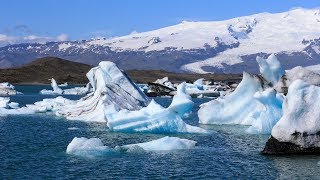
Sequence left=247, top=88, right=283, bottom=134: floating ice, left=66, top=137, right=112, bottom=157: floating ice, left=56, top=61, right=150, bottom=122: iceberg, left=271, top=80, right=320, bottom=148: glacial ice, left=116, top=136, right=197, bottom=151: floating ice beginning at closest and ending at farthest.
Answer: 1. left=271, top=80, right=320, bottom=148: glacial ice
2. left=66, top=137, right=112, bottom=157: floating ice
3. left=116, top=136, right=197, bottom=151: floating ice
4. left=247, top=88, right=283, bottom=134: floating ice
5. left=56, top=61, right=150, bottom=122: iceberg

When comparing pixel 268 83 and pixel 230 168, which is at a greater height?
pixel 268 83

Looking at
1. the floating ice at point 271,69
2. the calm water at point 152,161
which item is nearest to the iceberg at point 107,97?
the floating ice at point 271,69

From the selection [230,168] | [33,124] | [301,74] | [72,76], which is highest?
[72,76]

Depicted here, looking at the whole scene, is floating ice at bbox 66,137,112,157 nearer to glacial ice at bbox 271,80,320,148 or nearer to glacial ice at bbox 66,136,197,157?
glacial ice at bbox 66,136,197,157

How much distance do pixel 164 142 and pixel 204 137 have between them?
6.19m

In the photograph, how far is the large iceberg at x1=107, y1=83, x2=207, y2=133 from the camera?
36250 millimetres

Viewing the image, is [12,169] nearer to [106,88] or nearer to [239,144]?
[239,144]

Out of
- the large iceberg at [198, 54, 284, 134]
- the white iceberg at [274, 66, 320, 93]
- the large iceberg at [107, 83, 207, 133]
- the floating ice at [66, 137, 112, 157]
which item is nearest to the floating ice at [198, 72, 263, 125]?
the large iceberg at [198, 54, 284, 134]

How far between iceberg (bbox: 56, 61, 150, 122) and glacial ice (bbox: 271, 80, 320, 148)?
18830 millimetres

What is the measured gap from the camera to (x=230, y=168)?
2458cm

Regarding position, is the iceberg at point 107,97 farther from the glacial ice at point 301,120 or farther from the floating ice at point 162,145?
the glacial ice at point 301,120

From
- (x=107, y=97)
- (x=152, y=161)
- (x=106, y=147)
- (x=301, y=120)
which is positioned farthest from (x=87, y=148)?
(x=107, y=97)

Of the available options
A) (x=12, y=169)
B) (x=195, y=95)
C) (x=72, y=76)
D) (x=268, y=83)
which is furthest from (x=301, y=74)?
(x=72, y=76)

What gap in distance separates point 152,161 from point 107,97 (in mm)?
19744
